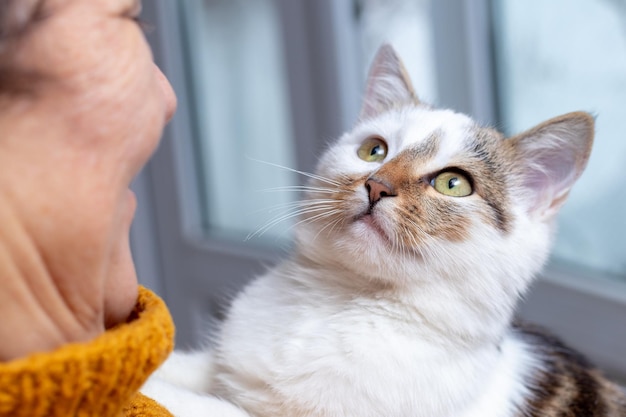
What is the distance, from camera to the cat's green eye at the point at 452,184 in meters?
0.94

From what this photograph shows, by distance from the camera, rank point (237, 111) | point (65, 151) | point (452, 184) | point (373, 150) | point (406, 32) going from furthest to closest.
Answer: point (237, 111) → point (406, 32) → point (373, 150) → point (452, 184) → point (65, 151)

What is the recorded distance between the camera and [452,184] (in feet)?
3.11

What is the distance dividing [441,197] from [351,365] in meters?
0.26

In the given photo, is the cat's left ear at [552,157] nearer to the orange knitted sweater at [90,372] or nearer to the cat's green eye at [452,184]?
the cat's green eye at [452,184]

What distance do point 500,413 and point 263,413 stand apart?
34 cm

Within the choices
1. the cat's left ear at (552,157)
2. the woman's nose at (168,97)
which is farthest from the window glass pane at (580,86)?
the woman's nose at (168,97)

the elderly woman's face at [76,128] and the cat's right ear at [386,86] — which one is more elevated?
the elderly woman's face at [76,128]

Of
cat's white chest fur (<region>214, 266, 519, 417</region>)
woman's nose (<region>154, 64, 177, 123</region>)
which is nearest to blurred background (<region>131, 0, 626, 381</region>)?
cat's white chest fur (<region>214, 266, 519, 417</region>)

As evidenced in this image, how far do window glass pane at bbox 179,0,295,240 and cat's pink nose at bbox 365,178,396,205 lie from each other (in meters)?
1.10

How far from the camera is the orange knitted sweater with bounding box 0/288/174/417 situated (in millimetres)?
430

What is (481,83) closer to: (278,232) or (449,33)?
(449,33)

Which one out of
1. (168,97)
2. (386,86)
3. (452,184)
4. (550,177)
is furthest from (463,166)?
(168,97)

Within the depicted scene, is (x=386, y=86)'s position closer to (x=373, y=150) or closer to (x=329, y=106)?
(x=373, y=150)

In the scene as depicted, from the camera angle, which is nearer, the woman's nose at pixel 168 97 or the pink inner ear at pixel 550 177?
the woman's nose at pixel 168 97
